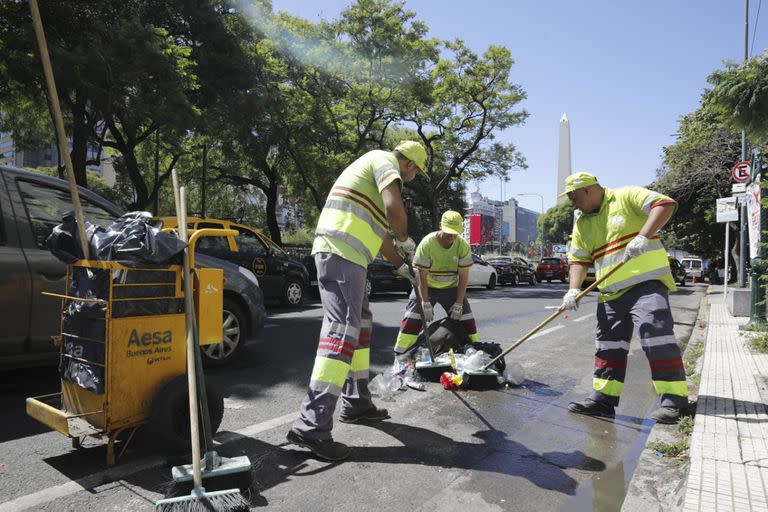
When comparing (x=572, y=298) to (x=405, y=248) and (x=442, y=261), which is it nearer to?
(x=405, y=248)

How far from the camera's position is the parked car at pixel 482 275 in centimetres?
2072

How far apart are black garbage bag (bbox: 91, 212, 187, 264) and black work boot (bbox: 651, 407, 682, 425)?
3355 millimetres

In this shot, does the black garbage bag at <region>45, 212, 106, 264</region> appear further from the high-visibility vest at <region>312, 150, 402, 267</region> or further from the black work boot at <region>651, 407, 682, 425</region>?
the black work boot at <region>651, 407, 682, 425</region>

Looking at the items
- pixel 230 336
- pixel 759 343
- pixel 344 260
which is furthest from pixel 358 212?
pixel 759 343

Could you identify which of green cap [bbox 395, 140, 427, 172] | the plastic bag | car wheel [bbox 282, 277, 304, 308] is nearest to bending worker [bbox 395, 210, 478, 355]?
the plastic bag

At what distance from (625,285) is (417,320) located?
2.03 metres

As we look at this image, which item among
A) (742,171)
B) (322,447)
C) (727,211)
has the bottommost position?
(322,447)

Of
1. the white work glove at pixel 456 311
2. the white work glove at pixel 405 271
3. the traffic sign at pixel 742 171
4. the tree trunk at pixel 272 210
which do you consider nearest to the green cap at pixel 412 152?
the white work glove at pixel 405 271

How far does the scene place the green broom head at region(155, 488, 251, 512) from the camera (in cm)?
220

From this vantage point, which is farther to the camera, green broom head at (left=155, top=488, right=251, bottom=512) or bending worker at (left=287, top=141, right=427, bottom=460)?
bending worker at (left=287, top=141, right=427, bottom=460)

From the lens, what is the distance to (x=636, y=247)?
12.7 feet

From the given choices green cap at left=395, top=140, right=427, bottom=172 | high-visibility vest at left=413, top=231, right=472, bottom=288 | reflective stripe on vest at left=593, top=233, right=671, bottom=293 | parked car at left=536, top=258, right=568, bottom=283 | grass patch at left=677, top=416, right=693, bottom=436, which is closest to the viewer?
grass patch at left=677, top=416, right=693, bottom=436

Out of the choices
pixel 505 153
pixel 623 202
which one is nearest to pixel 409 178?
pixel 623 202

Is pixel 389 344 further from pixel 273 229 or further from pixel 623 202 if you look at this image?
pixel 273 229
